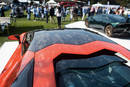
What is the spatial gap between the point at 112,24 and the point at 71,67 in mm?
7206

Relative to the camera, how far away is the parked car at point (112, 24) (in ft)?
26.3

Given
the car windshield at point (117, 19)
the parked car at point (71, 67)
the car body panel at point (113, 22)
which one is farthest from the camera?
the car windshield at point (117, 19)

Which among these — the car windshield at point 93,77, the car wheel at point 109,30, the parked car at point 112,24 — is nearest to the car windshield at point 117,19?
the parked car at point 112,24

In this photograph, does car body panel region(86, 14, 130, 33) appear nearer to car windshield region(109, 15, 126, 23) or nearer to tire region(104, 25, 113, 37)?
car windshield region(109, 15, 126, 23)

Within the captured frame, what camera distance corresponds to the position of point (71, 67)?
65.7 inches

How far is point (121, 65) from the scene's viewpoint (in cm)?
196

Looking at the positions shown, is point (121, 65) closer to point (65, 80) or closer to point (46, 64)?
point (65, 80)

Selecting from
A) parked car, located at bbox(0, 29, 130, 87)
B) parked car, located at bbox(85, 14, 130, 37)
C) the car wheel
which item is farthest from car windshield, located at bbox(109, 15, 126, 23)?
parked car, located at bbox(0, 29, 130, 87)

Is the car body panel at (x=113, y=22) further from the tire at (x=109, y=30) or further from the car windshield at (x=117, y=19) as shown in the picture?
the tire at (x=109, y=30)

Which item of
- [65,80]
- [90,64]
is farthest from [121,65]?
[65,80]

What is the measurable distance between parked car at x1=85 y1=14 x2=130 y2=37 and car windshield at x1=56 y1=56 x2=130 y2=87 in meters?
6.64

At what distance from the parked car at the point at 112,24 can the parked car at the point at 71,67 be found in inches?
254

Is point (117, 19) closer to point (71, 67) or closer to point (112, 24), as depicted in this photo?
point (112, 24)

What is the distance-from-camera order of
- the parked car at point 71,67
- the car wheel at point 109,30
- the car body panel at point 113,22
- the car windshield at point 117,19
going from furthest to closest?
the car windshield at point 117,19 → the car wheel at point 109,30 → the car body panel at point 113,22 → the parked car at point 71,67
